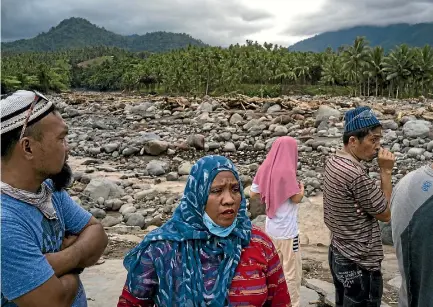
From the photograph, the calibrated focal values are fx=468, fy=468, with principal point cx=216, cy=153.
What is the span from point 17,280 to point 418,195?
146cm

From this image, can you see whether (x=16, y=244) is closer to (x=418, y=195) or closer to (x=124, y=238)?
(x=418, y=195)

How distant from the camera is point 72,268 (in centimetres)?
183

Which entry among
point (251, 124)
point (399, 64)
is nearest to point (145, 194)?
point (251, 124)

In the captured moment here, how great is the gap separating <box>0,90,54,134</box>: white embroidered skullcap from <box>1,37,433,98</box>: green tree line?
139ft

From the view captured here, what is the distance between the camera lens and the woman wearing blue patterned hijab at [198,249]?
76.8 inches

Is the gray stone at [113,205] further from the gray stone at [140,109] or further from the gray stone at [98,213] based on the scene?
the gray stone at [140,109]

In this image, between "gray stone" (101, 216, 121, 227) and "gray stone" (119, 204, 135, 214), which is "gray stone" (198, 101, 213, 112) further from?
"gray stone" (101, 216, 121, 227)

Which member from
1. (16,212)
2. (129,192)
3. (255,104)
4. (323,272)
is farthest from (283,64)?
(16,212)

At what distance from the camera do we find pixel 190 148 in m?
13.7

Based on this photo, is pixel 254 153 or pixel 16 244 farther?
pixel 254 153

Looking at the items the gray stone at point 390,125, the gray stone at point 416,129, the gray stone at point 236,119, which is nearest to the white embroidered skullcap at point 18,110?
the gray stone at point 416,129

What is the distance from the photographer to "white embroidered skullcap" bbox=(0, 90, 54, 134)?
5.58 ft

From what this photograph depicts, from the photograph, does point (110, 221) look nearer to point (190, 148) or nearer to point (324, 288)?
point (324, 288)

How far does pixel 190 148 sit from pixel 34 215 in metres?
12.0
